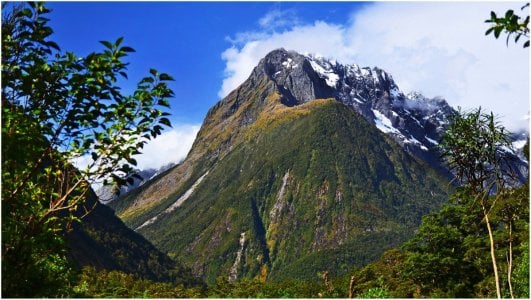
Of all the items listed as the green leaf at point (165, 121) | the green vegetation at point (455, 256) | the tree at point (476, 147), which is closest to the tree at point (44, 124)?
the green leaf at point (165, 121)

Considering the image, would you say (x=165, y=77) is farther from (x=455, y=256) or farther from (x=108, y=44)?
(x=455, y=256)

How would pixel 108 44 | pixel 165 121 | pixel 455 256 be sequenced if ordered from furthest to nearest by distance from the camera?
pixel 455 256 < pixel 165 121 < pixel 108 44

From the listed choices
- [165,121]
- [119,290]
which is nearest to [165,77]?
[165,121]

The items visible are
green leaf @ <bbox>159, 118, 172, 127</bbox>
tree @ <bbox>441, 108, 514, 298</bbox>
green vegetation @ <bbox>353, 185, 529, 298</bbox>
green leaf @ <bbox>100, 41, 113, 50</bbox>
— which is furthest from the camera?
green vegetation @ <bbox>353, 185, 529, 298</bbox>

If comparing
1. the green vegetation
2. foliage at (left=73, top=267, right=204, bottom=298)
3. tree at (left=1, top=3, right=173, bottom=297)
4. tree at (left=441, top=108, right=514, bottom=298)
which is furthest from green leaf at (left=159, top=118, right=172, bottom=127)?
the green vegetation

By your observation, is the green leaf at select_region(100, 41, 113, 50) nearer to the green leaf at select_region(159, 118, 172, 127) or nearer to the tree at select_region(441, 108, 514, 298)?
the green leaf at select_region(159, 118, 172, 127)

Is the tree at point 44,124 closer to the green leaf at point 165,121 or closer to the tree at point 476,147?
the green leaf at point 165,121

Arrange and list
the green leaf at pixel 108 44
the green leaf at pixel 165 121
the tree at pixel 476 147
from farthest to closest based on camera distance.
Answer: the tree at pixel 476 147 → the green leaf at pixel 165 121 → the green leaf at pixel 108 44

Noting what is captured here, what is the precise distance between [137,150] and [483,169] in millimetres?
13808

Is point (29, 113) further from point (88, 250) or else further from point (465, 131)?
point (88, 250)

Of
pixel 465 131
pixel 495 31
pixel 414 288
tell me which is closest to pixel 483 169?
pixel 465 131

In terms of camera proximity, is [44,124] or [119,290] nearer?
[44,124]

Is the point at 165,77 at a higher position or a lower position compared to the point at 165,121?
higher

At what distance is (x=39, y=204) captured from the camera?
27.5 ft
